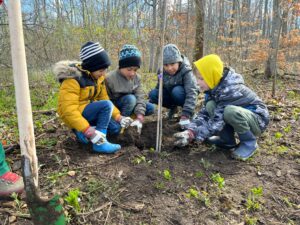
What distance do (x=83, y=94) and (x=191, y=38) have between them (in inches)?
599

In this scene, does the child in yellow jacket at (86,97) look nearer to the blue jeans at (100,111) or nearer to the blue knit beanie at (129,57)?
the blue jeans at (100,111)

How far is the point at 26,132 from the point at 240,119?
189 cm

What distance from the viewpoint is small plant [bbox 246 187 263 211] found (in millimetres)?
1940

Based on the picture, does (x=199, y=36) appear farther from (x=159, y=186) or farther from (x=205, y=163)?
(x=159, y=186)

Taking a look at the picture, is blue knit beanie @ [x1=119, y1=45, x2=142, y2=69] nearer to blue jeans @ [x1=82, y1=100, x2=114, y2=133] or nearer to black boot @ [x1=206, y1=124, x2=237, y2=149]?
blue jeans @ [x1=82, y1=100, x2=114, y2=133]

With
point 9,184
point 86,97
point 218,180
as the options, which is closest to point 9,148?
point 9,184

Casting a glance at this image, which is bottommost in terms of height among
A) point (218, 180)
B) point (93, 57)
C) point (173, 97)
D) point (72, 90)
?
point (218, 180)

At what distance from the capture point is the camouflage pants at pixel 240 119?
Answer: 255cm

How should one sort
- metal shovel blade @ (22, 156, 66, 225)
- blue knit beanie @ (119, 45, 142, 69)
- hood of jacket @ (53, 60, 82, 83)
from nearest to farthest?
metal shovel blade @ (22, 156, 66, 225) < hood of jacket @ (53, 60, 82, 83) < blue knit beanie @ (119, 45, 142, 69)

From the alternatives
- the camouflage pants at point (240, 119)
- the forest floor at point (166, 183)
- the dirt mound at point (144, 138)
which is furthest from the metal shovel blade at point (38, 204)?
the camouflage pants at point (240, 119)

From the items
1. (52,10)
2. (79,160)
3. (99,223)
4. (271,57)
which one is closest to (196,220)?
(99,223)

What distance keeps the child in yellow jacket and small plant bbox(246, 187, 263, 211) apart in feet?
4.08

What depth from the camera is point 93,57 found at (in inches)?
101

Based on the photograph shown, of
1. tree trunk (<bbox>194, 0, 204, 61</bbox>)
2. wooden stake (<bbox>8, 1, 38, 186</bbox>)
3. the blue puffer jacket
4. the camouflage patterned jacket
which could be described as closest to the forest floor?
the camouflage patterned jacket
